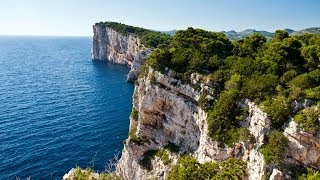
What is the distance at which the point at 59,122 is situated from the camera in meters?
95.0

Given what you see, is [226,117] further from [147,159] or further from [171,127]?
[147,159]

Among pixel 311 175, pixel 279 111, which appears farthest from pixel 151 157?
pixel 311 175

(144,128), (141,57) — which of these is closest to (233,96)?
(144,128)

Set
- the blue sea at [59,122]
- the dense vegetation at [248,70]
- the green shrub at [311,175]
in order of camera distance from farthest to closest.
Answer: the blue sea at [59,122]
the dense vegetation at [248,70]
the green shrub at [311,175]

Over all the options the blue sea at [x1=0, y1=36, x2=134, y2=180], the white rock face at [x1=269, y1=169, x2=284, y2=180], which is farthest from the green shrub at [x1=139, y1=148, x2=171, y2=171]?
the white rock face at [x1=269, y1=169, x2=284, y2=180]

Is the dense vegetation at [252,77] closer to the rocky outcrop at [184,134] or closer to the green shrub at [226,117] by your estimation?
the green shrub at [226,117]

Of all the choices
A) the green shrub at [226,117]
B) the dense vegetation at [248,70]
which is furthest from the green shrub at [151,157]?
the dense vegetation at [248,70]

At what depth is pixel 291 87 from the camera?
45.0m

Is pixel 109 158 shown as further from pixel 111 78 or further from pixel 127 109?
pixel 111 78

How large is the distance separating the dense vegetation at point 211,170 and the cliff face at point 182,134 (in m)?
1.22

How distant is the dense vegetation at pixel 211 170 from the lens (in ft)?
140

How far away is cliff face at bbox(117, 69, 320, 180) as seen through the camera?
129 ft

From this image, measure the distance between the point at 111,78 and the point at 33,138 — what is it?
251 ft

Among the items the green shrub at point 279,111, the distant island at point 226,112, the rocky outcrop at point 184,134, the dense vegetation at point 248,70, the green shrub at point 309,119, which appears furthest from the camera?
the dense vegetation at point 248,70
